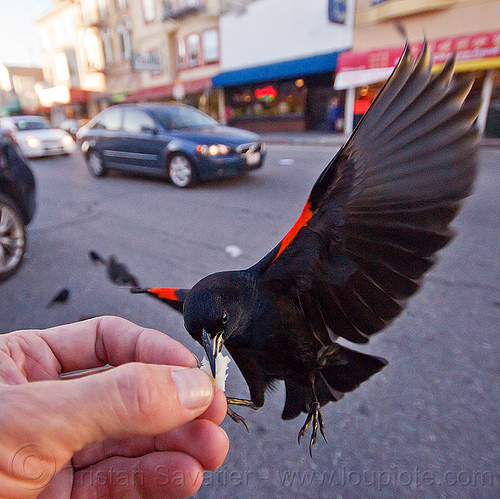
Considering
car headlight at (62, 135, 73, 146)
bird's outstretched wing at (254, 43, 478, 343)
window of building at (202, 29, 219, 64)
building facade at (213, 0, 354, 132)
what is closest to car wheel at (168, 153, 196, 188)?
bird's outstretched wing at (254, 43, 478, 343)

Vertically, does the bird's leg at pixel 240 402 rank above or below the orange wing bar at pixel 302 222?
below

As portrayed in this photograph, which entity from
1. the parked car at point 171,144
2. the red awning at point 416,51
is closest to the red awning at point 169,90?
the red awning at point 416,51

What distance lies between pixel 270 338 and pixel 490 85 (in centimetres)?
1711

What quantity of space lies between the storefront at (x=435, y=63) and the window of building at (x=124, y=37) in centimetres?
2228

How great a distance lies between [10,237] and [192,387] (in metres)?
3.88

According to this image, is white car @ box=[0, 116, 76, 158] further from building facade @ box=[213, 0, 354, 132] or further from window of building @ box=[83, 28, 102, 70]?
window of building @ box=[83, 28, 102, 70]

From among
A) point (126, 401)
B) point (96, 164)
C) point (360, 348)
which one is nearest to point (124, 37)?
point (96, 164)

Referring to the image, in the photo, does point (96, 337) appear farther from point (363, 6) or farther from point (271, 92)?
point (271, 92)

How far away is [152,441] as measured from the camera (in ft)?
4.66

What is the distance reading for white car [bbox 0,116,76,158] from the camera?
1353 cm

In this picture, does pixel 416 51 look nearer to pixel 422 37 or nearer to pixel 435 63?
pixel 435 63

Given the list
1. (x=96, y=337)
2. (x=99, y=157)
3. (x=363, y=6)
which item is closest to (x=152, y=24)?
(x=363, y=6)

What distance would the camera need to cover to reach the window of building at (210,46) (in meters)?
23.0

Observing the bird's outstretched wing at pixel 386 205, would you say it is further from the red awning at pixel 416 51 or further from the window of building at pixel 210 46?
the window of building at pixel 210 46
